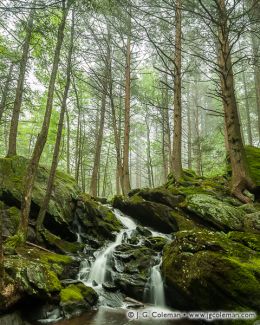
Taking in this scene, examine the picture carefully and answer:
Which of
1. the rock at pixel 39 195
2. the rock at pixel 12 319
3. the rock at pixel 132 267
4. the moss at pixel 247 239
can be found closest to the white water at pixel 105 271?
the rock at pixel 132 267

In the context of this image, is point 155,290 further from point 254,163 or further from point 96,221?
point 254,163

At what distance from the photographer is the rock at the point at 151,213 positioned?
11234 millimetres

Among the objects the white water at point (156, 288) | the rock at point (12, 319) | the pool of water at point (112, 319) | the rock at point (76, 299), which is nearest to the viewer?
the rock at point (12, 319)

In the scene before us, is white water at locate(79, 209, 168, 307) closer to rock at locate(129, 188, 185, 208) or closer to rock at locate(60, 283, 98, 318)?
rock at locate(60, 283, 98, 318)

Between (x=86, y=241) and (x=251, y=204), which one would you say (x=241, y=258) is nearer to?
(x=251, y=204)

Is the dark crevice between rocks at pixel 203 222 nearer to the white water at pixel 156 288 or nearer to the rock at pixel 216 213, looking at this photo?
the rock at pixel 216 213

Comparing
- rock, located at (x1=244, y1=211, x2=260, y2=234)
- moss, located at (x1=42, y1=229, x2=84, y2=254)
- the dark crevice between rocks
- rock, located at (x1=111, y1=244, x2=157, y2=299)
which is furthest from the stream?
rock, located at (x1=244, y1=211, x2=260, y2=234)

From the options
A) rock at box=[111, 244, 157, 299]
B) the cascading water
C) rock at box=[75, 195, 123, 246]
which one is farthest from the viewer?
rock at box=[75, 195, 123, 246]

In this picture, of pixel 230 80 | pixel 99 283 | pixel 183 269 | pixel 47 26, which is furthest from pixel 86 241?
pixel 230 80

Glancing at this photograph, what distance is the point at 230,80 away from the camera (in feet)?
38.7

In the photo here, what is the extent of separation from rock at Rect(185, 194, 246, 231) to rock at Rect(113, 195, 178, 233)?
0.90 m

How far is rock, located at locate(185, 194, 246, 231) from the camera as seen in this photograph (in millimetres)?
9570

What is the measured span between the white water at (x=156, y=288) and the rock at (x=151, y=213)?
2.93 metres

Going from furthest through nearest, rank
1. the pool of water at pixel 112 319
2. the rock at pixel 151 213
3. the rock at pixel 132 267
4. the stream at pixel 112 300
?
the rock at pixel 151 213 < the rock at pixel 132 267 < the stream at pixel 112 300 < the pool of water at pixel 112 319
